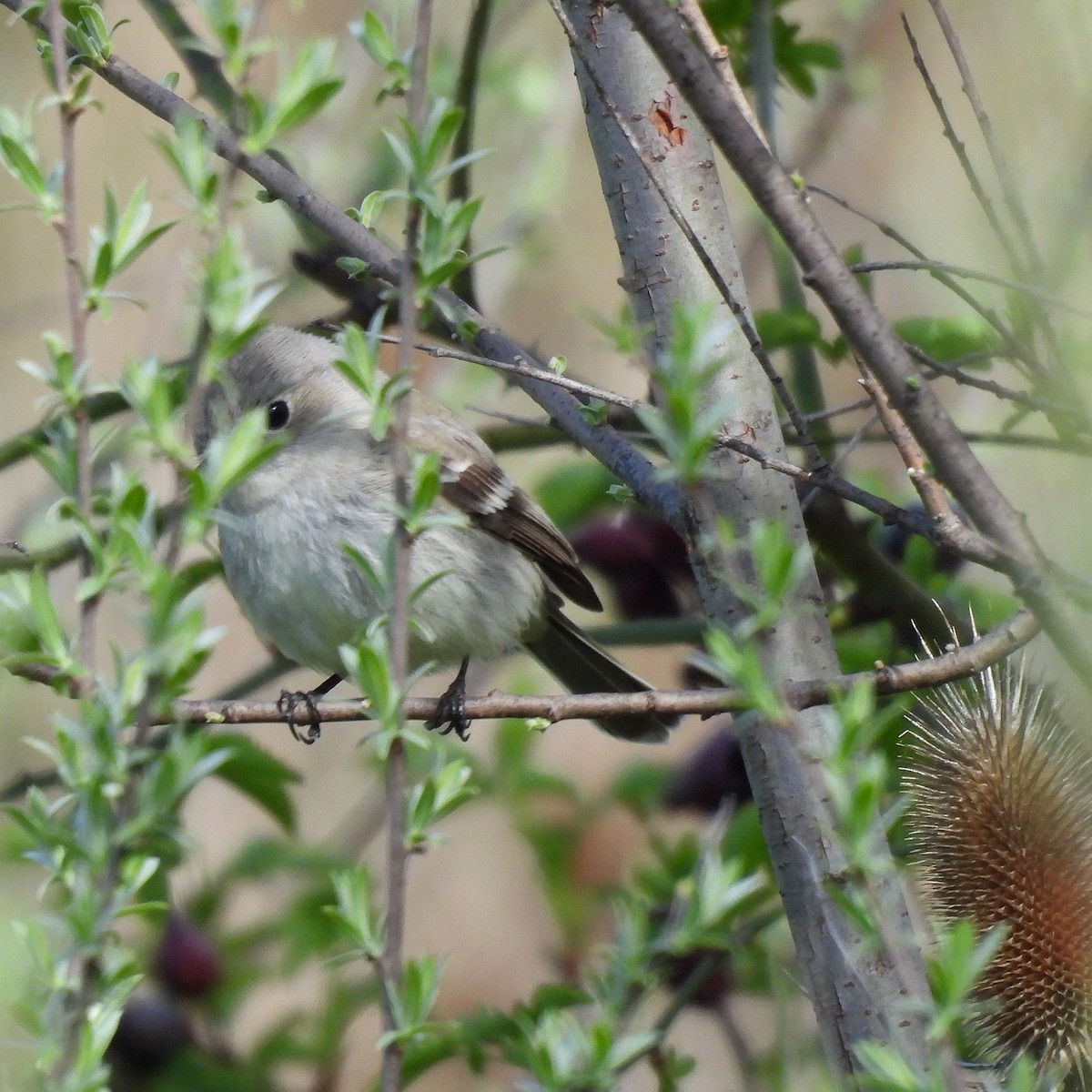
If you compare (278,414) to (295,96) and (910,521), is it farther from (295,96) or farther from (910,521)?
(295,96)

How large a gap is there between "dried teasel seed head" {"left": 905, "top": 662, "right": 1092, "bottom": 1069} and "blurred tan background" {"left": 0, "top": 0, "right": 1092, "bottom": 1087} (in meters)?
1.62

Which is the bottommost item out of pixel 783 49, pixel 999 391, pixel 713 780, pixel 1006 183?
pixel 713 780

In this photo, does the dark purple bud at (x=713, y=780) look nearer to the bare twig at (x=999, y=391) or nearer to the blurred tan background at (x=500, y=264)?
the blurred tan background at (x=500, y=264)

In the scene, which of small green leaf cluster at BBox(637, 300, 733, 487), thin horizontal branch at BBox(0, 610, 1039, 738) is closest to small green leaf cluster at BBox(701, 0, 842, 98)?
thin horizontal branch at BBox(0, 610, 1039, 738)

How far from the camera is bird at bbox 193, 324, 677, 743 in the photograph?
3.27 meters

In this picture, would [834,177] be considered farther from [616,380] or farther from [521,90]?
[521,90]

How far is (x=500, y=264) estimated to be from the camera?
547cm

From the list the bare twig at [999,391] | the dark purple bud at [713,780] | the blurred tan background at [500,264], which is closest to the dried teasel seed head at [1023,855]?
the bare twig at [999,391]

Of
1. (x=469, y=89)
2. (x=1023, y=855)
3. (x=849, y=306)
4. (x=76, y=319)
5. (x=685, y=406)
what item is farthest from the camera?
(x=469, y=89)

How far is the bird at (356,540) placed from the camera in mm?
3270

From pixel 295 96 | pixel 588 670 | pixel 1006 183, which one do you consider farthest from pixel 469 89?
pixel 295 96

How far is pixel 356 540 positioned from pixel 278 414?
482 millimetres

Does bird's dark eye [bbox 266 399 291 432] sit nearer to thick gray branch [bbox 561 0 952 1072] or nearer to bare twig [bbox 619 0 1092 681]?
thick gray branch [bbox 561 0 952 1072]

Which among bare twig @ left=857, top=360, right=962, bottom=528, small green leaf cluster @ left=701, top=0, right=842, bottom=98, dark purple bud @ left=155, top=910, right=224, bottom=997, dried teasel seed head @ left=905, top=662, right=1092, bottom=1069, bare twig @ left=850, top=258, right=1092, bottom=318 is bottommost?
dark purple bud @ left=155, top=910, right=224, bottom=997
